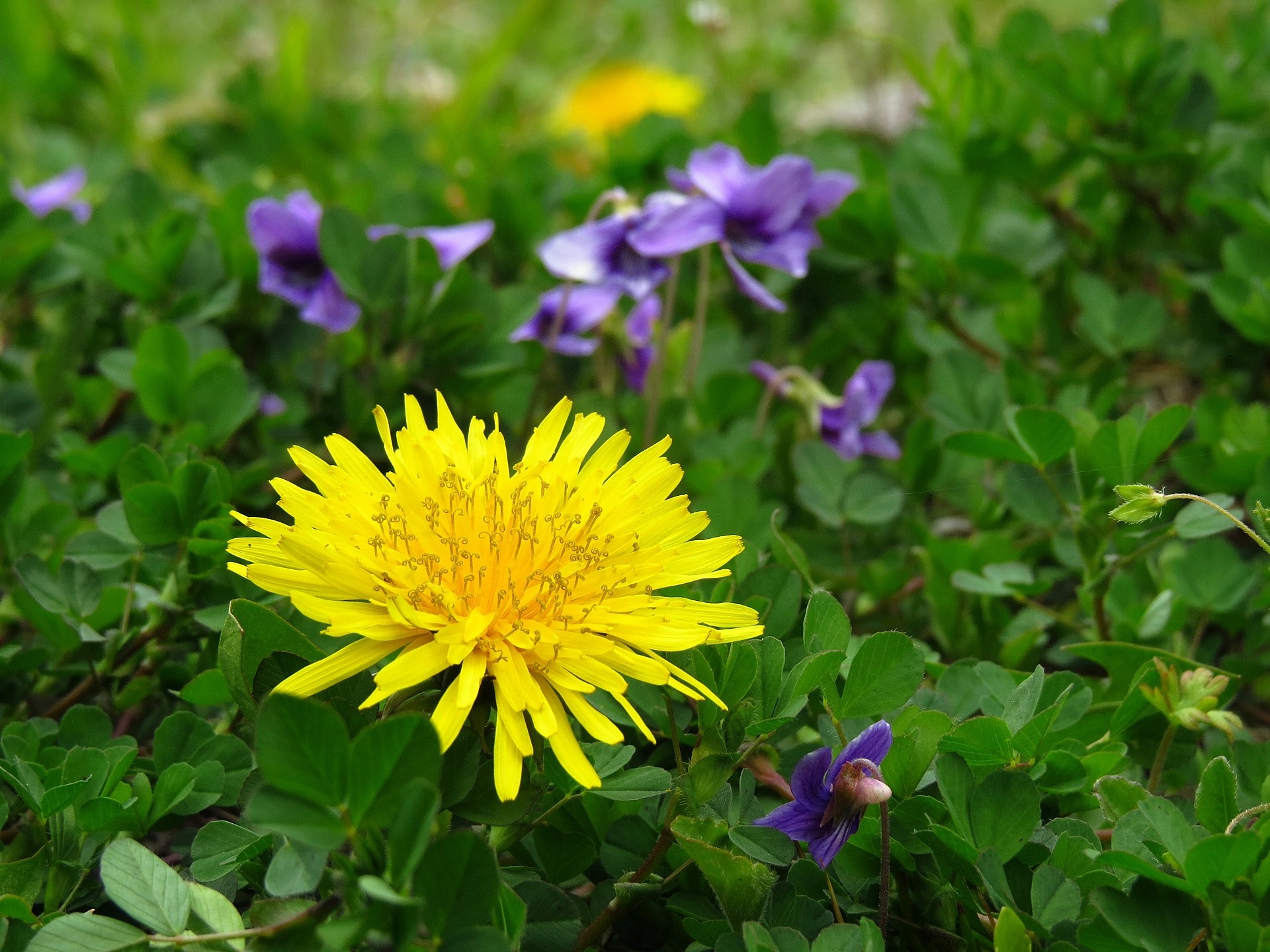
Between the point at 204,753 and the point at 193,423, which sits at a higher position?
the point at 193,423

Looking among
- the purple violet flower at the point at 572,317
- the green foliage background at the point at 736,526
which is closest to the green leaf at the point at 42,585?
the green foliage background at the point at 736,526

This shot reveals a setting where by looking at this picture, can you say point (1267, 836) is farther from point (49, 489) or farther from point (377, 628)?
point (49, 489)

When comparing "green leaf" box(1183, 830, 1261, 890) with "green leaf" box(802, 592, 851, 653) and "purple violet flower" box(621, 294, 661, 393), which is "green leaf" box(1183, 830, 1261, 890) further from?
"purple violet flower" box(621, 294, 661, 393)

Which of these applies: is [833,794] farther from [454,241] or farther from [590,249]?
[454,241]

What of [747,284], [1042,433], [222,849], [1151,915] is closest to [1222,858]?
[1151,915]

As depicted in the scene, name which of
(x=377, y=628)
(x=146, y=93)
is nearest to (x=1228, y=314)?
(x=377, y=628)

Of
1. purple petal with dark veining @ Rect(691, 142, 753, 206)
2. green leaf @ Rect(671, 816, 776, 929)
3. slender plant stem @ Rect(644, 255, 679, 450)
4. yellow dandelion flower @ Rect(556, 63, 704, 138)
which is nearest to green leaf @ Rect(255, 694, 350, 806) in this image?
green leaf @ Rect(671, 816, 776, 929)
